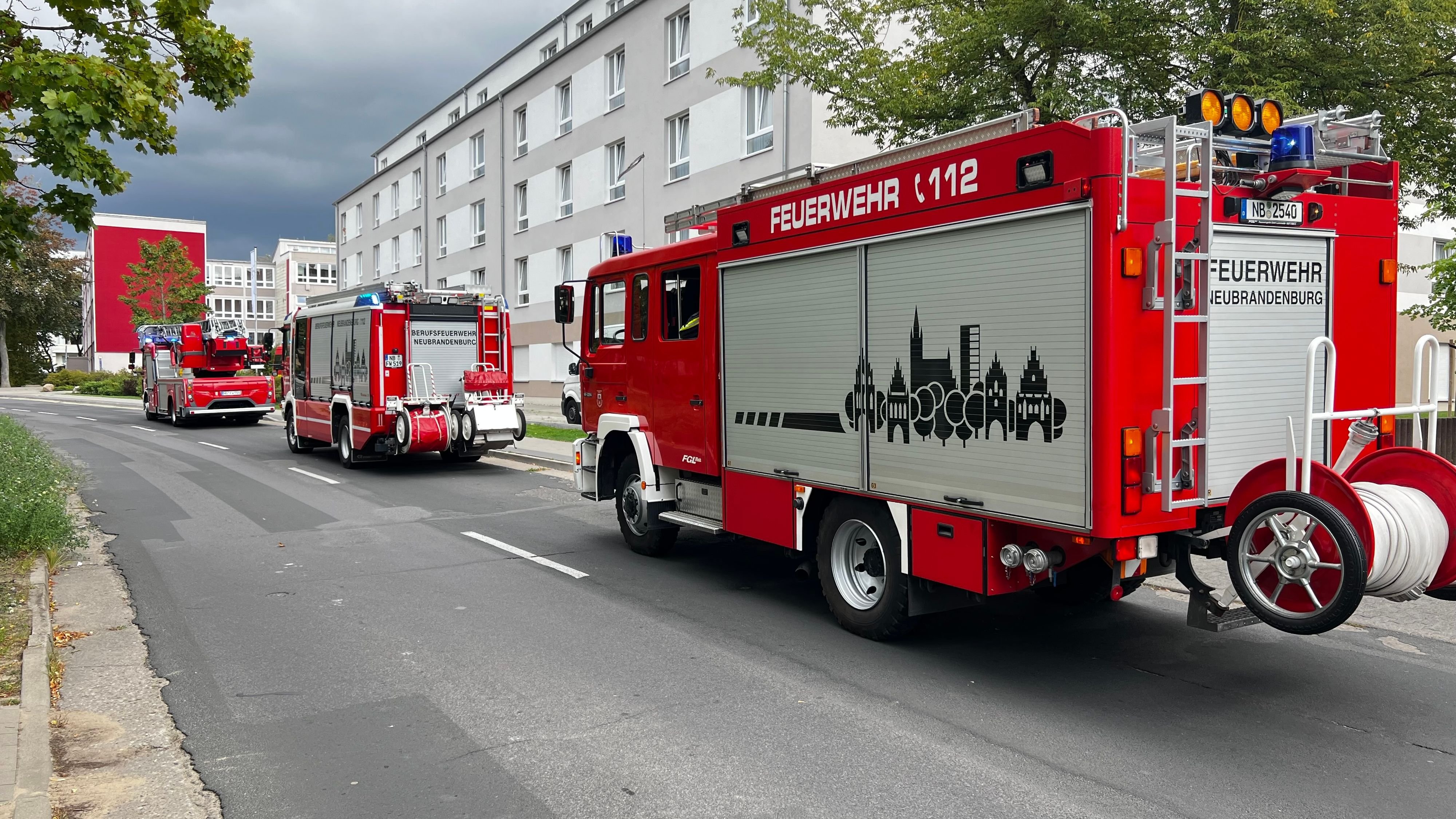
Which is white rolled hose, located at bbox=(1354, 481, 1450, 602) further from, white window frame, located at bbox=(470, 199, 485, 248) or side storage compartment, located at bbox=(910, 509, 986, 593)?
white window frame, located at bbox=(470, 199, 485, 248)

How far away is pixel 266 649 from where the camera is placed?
6.31 meters

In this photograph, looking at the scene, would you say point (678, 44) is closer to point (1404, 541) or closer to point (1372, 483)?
point (1372, 483)

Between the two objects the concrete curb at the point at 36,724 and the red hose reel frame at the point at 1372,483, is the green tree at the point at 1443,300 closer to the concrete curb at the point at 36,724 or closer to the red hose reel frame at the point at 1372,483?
the red hose reel frame at the point at 1372,483

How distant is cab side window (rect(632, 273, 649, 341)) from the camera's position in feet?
29.0

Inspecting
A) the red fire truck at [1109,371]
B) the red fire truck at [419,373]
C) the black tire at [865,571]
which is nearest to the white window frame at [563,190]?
the red fire truck at [419,373]

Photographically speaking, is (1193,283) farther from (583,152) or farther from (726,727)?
(583,152)

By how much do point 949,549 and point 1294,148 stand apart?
278 cm

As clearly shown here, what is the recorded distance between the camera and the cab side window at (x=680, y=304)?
808cm

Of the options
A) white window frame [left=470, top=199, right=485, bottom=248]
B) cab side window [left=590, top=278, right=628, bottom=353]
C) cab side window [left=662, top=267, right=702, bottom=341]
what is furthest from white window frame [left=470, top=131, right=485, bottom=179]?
cab side window [left=662, top=267, right=702, bottom=341]

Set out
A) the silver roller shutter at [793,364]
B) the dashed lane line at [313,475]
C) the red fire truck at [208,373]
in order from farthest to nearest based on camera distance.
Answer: the red fire truck at [208,373] < the dashed lane line at [313,475] < the silver roller shutter at [793,364]

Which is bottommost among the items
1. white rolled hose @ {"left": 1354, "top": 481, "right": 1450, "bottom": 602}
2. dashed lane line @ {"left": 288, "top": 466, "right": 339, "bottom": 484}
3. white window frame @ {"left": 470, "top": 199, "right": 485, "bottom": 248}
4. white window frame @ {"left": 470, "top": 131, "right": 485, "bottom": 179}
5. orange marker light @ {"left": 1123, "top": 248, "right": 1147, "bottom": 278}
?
dashed lane line @ {"left": 288, "top": 466, "right": 339, "bottom": 484}

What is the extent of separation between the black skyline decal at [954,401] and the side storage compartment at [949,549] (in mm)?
445

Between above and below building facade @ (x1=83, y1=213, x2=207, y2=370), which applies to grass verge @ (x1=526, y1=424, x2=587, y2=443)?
below

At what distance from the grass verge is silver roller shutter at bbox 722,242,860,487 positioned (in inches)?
540
